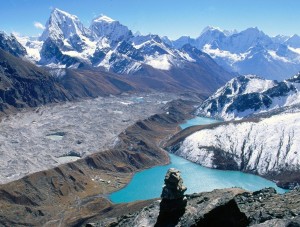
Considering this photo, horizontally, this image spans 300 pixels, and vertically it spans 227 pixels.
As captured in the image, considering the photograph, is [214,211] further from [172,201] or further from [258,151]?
[258,151]

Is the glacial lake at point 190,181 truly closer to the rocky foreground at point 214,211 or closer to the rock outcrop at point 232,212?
the rock outcrop at point 232,212

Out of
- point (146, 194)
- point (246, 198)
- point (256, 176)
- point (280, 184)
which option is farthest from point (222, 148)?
point (246, 198)

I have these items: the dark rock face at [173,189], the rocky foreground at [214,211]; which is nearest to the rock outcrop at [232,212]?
the rocky foreground at [214,211]

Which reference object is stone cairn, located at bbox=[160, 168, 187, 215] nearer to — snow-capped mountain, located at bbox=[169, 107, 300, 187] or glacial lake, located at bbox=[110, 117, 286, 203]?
glacial lake, located at bbox=[110, 117, 286, 203]

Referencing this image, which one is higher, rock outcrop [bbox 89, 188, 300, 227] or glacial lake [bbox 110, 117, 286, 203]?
rock outcrop [bbox 89, 188, 300, 227]

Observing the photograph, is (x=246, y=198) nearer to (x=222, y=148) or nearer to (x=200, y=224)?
(x=200, y=224)

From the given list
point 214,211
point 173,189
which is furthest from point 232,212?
point 173,189

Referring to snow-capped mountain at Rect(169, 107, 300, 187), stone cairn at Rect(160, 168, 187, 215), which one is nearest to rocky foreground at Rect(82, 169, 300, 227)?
stone cairn at Rect(160, 168, 187, 215)
